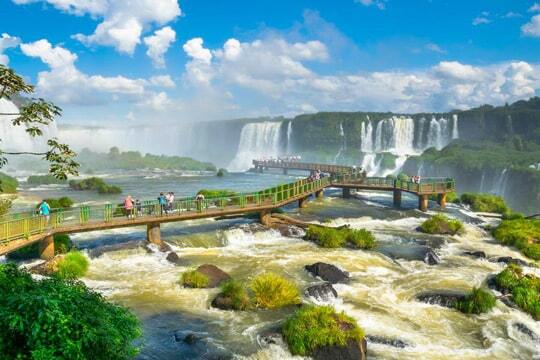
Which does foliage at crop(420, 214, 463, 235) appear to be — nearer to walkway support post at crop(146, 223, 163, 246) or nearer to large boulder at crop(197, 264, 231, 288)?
large boulder at crop(197, 264, 231, 288)

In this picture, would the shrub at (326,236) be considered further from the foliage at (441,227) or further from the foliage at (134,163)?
the foliage at (134,163)

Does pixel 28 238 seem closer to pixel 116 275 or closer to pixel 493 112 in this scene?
pixel 116 275

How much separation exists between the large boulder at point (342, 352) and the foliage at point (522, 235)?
55.7 ft

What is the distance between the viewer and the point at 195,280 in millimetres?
18109

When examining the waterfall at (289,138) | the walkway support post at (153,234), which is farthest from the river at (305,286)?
the waterfall at (289,138)

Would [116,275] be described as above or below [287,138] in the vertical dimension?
below

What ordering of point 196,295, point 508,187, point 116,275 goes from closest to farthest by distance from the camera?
1. point 196,295
2. point 116,275
3. point 508,187

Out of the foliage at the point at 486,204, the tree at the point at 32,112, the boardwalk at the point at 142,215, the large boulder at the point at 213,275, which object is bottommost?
the large boulder at the point at 213,275

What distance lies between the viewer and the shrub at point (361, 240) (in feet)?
82.3

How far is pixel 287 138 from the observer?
116562 mm

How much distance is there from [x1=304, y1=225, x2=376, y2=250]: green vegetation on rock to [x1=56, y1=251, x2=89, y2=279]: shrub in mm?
12482

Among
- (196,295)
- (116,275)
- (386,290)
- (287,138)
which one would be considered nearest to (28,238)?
(116,275)

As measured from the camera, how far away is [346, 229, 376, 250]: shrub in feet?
82.3

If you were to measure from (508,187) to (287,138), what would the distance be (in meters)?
62.7
